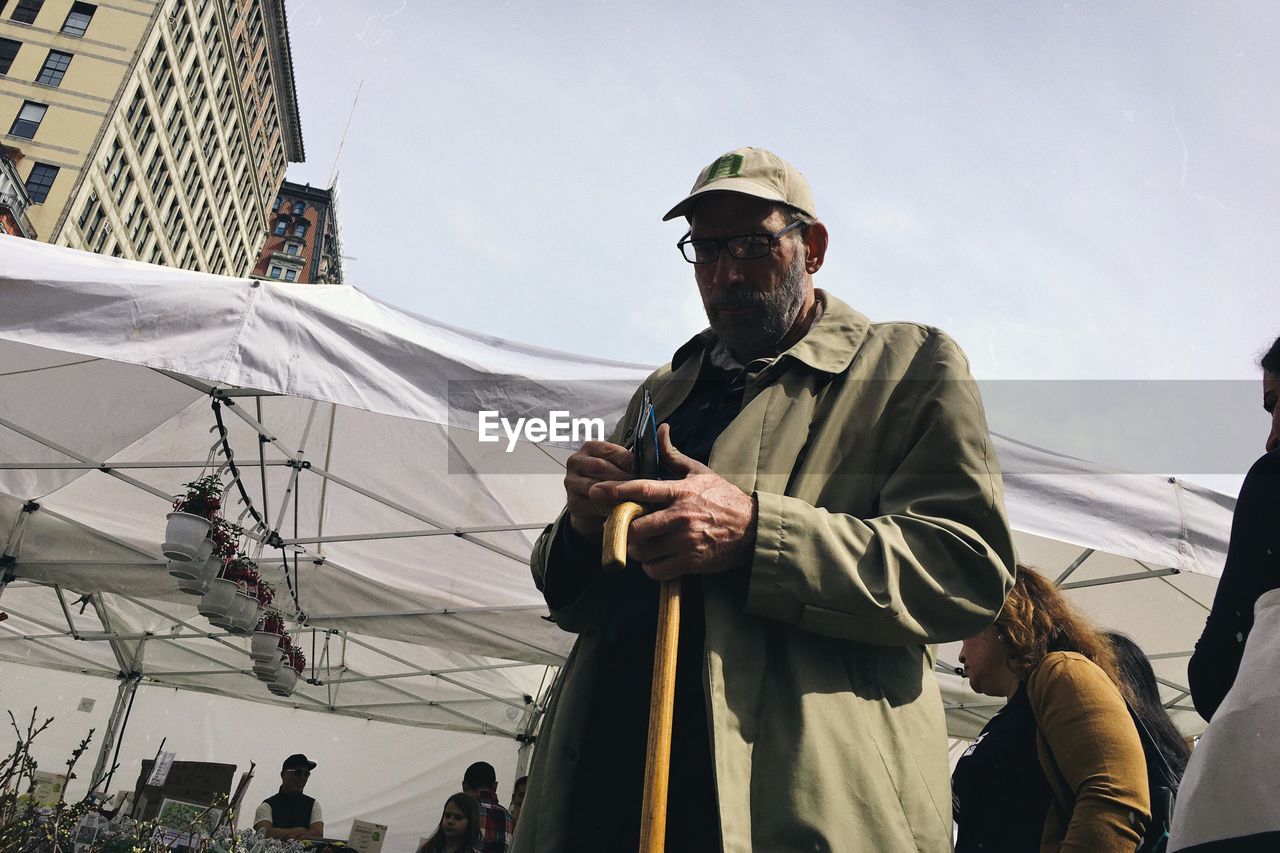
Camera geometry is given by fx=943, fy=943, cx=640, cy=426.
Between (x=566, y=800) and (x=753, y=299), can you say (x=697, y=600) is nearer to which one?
(x=566, y=800)

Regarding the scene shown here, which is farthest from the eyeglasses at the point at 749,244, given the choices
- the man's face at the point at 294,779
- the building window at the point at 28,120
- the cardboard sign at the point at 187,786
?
the building window at the point at 28,120

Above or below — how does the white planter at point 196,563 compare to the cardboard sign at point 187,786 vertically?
above

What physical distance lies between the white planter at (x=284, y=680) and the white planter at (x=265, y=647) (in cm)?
49

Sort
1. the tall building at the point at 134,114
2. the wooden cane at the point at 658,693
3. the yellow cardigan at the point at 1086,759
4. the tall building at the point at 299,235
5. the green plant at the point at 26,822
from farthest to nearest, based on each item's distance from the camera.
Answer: the tall building at the point at 299,235 < the tall building at the point at 134,114 < the green plant at the point at 26,822 < the yellow cardigan at the point at 1086,759 < the wooden cane at the point at 658,693

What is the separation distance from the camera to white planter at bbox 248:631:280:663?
7883mm

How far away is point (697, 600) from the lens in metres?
1.32

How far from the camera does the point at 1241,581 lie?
128 cm

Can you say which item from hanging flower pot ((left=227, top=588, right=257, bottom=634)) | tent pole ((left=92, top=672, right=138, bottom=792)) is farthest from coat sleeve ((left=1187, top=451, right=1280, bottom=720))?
tent pole ((left=92, top=672, right=138, bottom=792))

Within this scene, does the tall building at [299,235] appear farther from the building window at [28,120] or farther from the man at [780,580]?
the man at [780,580]

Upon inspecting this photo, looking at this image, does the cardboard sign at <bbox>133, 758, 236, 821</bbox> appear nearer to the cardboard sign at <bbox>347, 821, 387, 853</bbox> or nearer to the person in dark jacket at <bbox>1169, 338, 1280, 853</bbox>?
the cardboard sign at <bbox>347, 821, 387, 853</bbox>

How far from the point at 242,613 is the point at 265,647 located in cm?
119

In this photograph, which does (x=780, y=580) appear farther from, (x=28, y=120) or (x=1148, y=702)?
(x=28, y=120)

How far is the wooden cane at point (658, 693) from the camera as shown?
1054mm

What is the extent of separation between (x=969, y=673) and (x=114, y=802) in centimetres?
808
